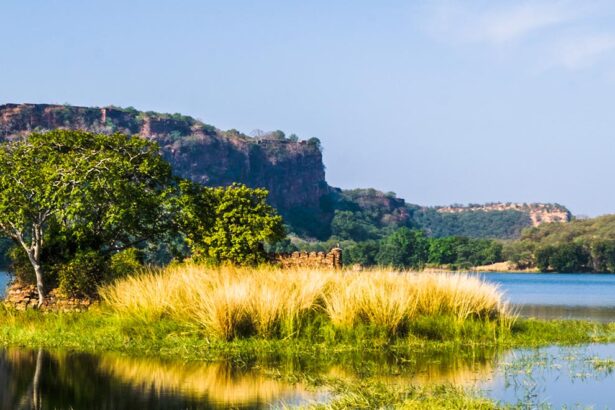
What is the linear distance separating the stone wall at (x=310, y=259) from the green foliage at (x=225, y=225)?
1.83 feet

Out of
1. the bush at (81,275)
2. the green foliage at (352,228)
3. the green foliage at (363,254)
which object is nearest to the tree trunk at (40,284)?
the bush at (81,275)

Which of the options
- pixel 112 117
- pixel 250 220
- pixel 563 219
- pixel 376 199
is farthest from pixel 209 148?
pixel 250 220

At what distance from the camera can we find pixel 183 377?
39.6 feet

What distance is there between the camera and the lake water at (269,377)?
412 inches

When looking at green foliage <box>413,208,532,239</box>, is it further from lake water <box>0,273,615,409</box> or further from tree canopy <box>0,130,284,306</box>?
lake water <box>0,273,615,409</box>

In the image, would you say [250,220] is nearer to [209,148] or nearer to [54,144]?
[54,144]

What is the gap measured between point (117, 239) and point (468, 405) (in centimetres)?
1268

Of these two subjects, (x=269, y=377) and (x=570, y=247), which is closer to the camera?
(x=269, y=377)

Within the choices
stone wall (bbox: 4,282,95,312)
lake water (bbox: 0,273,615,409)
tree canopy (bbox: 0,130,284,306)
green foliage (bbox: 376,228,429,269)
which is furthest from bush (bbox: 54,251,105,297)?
green foliage (bbox: 376,228,429,269)

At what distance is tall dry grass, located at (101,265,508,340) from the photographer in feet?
49.3

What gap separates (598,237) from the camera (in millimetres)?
111062

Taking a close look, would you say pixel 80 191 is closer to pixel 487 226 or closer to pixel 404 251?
pixel 404 251

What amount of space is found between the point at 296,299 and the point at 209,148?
16202cm

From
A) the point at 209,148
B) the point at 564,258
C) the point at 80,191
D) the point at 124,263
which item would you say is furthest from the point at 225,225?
the point at 209,148
